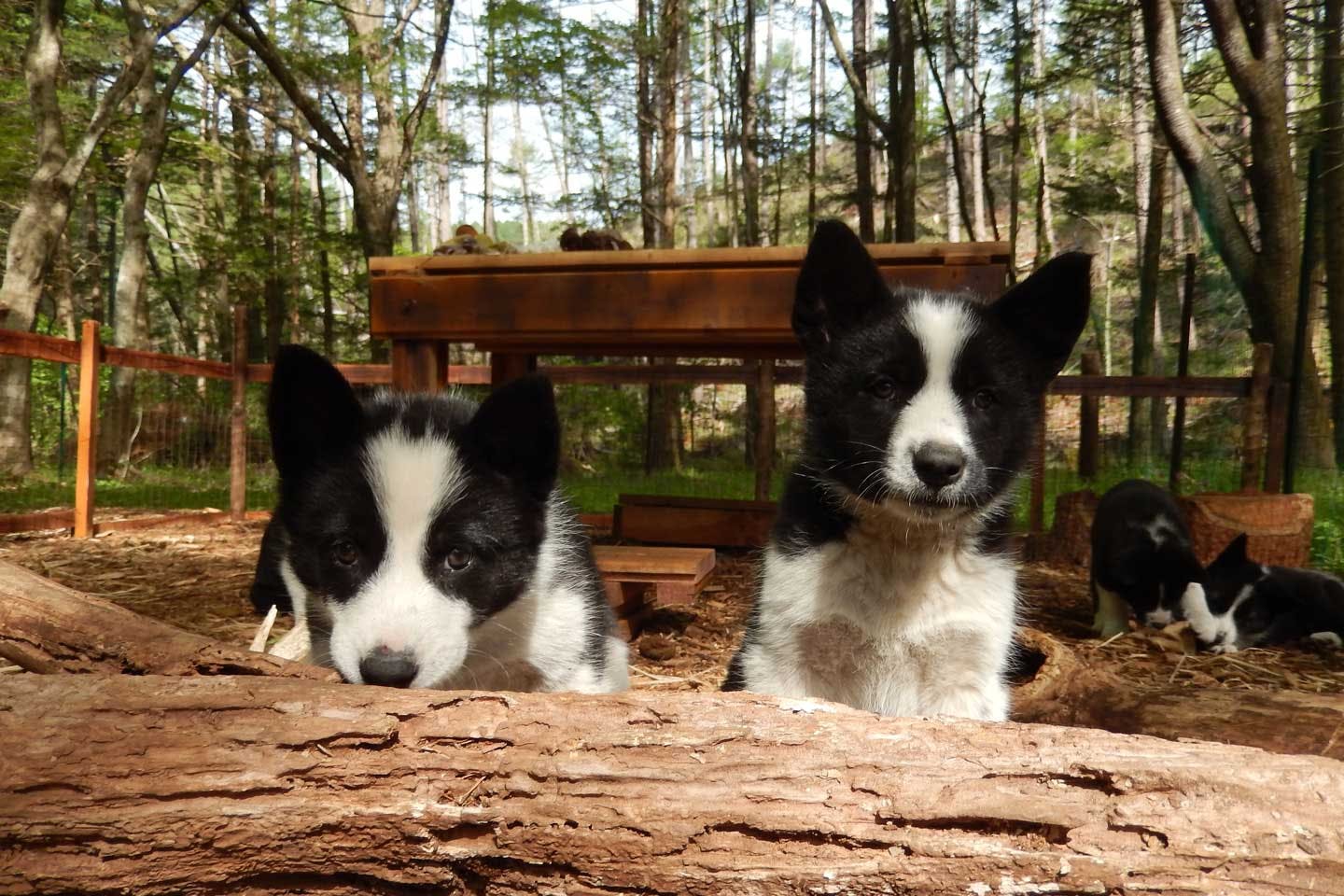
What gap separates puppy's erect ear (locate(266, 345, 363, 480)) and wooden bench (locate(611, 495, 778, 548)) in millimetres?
4536

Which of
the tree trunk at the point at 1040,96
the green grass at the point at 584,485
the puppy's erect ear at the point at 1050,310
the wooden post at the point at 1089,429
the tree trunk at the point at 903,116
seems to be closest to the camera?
the puppy's erect ear at the point at 1050,310

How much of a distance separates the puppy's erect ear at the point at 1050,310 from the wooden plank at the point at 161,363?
8.47 m

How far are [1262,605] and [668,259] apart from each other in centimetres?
431

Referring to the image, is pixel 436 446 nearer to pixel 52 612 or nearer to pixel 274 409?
pixel 274 409

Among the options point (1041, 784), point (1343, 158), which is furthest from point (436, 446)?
point (1343, 158)

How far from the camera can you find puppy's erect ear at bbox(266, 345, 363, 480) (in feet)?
8.55

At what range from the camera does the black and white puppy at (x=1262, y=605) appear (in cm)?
542

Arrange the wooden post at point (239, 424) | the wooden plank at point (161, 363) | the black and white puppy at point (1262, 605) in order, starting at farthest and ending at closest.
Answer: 1. the wooden post at point (239, 424)
2. the wooden plank at point (161, 363)
3. the black and white puppy at point (1262, 605)

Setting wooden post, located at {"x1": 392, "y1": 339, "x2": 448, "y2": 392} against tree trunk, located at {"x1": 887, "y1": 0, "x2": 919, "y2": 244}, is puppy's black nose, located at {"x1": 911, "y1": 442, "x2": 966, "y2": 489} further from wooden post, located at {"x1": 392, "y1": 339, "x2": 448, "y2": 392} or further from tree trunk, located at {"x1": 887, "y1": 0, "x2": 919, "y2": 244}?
tree trunk, located at {"x1": 887, "y1": 0, "x2": 919, "y2": 244}

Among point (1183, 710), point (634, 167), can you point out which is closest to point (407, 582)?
point (1183, 710)

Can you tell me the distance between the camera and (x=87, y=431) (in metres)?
8.06

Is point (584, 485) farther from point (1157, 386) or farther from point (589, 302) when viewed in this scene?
point (1157, 386)

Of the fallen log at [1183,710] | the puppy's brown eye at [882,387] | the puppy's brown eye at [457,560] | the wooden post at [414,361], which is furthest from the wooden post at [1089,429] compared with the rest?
the puppy's brown eye at [457,560]

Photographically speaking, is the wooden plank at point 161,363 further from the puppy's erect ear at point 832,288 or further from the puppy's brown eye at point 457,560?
the puppy's erect ear at point 832,288
